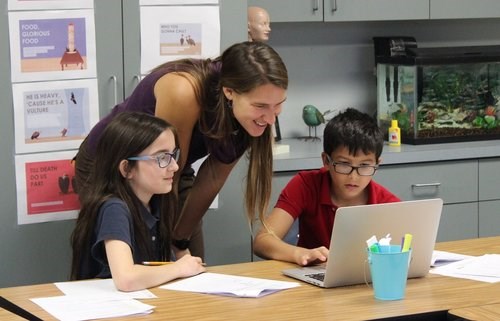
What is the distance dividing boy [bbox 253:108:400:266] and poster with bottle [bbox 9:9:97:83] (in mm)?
930

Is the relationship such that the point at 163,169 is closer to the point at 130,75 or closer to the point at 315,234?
the point at 315,234

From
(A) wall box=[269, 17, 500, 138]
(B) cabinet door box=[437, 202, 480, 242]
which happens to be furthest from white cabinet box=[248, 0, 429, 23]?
(B) cabinet door box=[437, 202, 480, 242]

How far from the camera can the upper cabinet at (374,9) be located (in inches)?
162

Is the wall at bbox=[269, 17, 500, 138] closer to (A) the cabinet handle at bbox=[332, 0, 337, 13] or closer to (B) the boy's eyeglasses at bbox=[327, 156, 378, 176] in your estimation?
(A) the cabinet handle at bbox=[332, 0, 337, 13]

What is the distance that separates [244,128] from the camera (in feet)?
8.58

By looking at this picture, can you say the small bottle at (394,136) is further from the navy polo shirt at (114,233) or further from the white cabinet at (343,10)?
the navy polo shirt at (114,233)

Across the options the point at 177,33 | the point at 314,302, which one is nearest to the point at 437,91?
the point at 177,33

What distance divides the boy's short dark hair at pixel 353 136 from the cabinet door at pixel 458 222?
1399 millimetres

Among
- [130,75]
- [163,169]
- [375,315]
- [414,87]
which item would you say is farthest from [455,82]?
[375,315]

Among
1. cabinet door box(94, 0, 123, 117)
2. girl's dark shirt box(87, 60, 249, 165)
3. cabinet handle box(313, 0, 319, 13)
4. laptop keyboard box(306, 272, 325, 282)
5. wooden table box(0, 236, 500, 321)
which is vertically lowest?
wooden table box(0, 236, 500, 321)

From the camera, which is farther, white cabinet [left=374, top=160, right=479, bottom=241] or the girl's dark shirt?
white cabinet [left=374, top=160, right=479, bottom=241]

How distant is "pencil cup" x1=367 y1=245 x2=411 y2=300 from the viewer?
2129mm

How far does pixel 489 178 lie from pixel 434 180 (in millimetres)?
287

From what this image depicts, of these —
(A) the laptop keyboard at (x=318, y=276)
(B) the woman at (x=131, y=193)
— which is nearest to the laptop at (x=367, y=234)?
(A) the laptop keyboard at (x=318, y=276)
